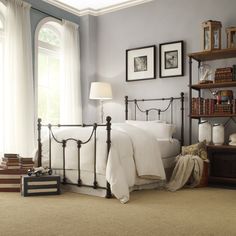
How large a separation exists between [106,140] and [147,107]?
A: 84.5 inches

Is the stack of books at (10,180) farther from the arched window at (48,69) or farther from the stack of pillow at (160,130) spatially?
the stack of pillow at (160,130)

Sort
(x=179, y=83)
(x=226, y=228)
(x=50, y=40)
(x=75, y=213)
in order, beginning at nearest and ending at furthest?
(x=226, y=228) → (x=75, y=213) → (x=179, y=83) → (x=50, y=40)

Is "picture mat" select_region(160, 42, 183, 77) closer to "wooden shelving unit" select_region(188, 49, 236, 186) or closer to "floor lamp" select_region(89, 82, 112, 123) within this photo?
"wooden shelving unit" select_region(188, 49, 236, 186)

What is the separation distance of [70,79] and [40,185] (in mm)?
2656

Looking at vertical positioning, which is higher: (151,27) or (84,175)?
(151,27)

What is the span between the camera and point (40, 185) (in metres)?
3.67

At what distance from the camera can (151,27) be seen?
18.4 feet

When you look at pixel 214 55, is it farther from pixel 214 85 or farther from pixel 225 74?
pixel 214 85

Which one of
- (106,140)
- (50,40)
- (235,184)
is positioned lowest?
(235,184)

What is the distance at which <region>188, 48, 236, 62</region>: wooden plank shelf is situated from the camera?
14.7 ft

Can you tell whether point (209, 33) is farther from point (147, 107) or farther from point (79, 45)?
point (79, 45)

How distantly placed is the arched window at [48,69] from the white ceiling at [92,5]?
35 cm

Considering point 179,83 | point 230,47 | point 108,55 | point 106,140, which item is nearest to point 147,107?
point 179,83

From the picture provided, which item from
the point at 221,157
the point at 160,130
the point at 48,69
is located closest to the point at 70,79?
the point at 48,69
